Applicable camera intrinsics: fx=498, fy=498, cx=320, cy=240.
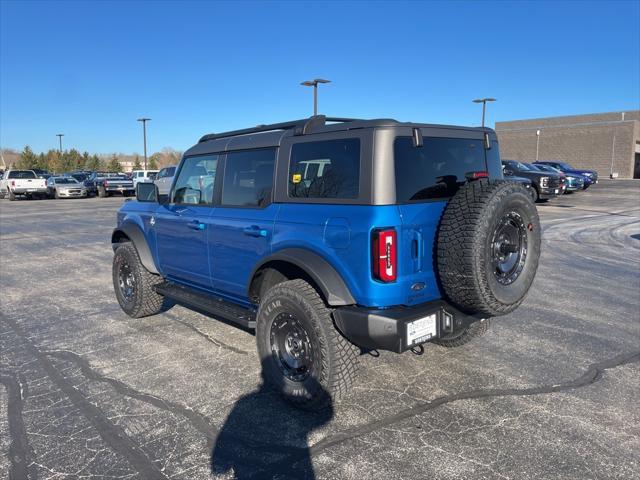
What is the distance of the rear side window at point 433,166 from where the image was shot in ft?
10.9

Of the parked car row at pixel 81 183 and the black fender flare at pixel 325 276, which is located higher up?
the parked car row at pixel 81 183

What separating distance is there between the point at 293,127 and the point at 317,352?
1.76 meters

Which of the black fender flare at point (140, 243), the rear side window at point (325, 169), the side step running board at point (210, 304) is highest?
the rear side window at point (325, 169)

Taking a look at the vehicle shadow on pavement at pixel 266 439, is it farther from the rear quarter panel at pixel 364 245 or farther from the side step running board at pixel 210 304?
the rear quarter panel at pixel 364 245

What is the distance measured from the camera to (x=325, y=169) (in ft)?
11.7

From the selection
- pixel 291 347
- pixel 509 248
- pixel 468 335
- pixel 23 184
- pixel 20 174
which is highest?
pixel 20 174

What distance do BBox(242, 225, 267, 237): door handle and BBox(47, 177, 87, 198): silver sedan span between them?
30219mm

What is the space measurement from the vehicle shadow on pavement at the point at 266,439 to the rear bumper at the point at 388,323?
501 millimetres

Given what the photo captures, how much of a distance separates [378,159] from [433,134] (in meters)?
0.64

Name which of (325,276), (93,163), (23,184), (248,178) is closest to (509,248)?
(325,276)

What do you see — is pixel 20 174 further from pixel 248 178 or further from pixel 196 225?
pixel 248 178

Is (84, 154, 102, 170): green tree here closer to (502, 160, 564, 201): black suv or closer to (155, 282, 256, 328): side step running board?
(502, 160, 564, 201): black suv

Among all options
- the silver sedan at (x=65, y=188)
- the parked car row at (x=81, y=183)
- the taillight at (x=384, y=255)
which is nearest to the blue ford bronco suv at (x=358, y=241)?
the taillight at (x=384, y=255)

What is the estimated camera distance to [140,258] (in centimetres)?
544
